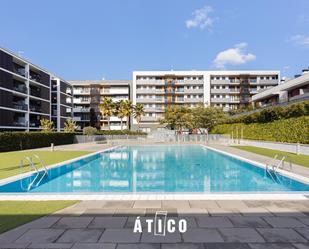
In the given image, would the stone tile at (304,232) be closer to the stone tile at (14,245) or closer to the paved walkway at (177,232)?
the paved walkway at (177,232)

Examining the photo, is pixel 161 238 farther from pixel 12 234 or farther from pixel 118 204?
pixel 12 234

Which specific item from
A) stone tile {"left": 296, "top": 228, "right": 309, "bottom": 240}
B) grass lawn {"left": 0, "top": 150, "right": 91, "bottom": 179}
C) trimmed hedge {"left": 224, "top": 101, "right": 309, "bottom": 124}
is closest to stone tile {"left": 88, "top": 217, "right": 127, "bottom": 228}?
stone tile {"left": 296, "top": 228, "right": 309, "bottom": 240}

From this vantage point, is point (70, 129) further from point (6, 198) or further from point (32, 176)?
point (6, 198)

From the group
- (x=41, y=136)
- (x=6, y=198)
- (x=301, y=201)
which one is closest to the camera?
(x=301, y=201)

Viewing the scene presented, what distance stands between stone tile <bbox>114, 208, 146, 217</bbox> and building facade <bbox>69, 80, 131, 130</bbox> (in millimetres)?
62434

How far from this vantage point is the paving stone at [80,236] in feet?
14.8

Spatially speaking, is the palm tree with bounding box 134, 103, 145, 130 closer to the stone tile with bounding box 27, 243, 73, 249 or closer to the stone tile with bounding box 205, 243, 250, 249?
the stone tile with bounding box 27, 243, 73, 249

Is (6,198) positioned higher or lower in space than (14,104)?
lower

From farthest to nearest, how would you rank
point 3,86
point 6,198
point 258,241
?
point 3,86 → point 6,198 → point 258,241

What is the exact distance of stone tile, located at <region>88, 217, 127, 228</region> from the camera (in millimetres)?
5184

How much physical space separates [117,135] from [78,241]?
46.1m

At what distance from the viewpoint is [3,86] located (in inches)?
1409

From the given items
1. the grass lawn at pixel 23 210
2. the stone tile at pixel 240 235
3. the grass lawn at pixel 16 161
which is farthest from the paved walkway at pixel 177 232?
the grass lawn at pixel 16 161

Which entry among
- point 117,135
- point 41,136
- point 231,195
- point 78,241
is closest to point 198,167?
point 231,195
